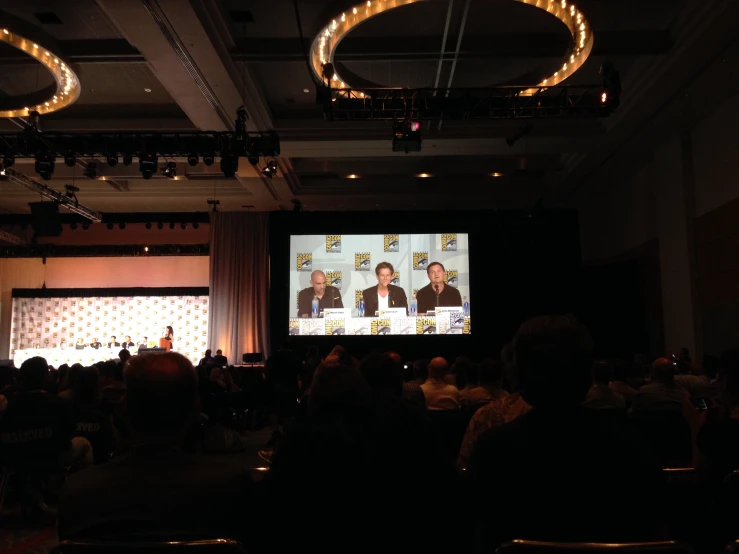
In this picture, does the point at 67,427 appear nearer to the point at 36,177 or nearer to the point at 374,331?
the point at 374,331

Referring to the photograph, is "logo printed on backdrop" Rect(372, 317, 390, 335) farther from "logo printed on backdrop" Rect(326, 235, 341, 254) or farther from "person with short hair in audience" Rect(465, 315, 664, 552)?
"person with short hair in audience" Rect(465, 315, 664, 552)

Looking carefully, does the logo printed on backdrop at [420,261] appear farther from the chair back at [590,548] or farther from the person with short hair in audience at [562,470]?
the chair back at [590,548]

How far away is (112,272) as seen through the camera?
53.4ft

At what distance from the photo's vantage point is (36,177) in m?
12.4

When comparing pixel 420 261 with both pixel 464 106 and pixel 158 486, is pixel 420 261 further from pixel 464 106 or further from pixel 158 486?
pixel 158 486

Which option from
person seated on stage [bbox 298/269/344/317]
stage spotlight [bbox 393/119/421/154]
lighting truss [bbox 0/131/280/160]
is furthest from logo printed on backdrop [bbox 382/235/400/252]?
stage spotlight [bbox 393/119/421/154]

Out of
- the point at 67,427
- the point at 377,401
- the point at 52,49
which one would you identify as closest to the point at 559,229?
the point at 52,49

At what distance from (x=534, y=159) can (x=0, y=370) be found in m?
9.47

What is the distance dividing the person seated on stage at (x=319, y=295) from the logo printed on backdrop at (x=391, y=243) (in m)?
1.38

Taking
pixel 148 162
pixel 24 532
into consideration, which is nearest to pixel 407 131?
pixel 148 162

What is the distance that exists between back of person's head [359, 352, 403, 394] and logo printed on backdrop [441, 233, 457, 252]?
10.2 meters

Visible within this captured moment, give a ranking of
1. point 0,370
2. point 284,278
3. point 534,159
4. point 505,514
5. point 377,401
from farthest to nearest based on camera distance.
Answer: point 284,278
point 534,159
point 0,370
point 377,401
point 505,514

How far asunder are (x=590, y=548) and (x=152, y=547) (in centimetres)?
91

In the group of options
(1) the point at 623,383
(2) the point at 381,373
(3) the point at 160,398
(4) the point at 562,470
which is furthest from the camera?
(1) the point at 623,383
